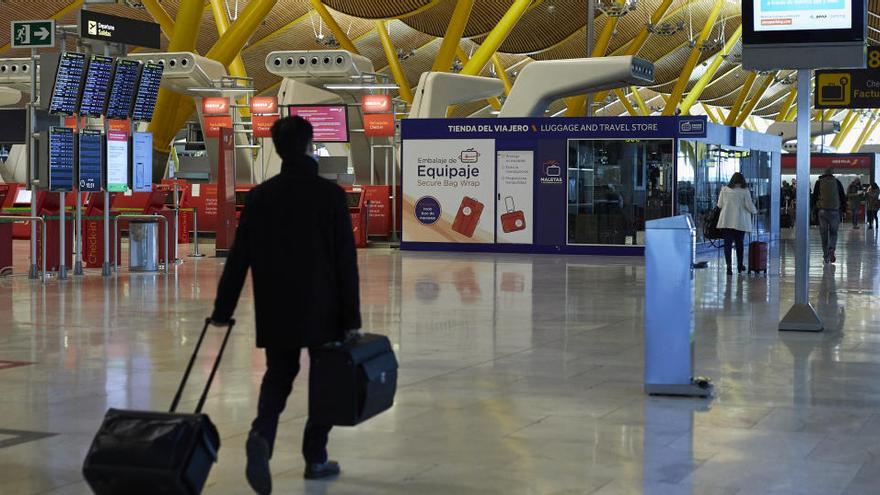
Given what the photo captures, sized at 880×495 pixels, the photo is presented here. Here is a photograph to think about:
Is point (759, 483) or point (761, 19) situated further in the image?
point (761, 19)

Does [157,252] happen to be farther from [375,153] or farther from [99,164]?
[375,153]

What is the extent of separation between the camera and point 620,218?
2436 cm

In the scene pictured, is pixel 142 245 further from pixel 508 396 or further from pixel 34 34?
pixel 508 396

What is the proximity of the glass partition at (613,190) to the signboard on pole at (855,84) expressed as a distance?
3.48m

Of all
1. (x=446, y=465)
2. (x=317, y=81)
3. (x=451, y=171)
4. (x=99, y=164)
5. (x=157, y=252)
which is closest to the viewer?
(x=446, y=465)

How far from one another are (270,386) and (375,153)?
2435 cm

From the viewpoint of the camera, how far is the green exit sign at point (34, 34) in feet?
56.7

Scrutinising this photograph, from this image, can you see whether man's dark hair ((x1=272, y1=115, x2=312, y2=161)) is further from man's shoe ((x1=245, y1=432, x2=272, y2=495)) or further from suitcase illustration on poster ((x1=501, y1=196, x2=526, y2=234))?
suitcase illustration on poster ((x1=501, y1=196, x2=526, y2=234))

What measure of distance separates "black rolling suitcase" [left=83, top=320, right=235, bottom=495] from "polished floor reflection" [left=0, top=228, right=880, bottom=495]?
98cm

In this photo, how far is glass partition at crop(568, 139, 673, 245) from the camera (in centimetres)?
2412

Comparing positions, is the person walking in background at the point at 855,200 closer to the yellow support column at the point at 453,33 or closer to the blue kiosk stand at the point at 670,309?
the yellow support column at the point at 453,33

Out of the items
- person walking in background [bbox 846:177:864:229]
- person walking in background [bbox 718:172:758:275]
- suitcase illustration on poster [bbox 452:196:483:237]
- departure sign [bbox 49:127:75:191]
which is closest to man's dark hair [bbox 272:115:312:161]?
departure sign [bbox 49:127:75:191]

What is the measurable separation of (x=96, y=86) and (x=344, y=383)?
527 inches

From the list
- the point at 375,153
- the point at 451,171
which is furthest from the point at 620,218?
the point at 375,153
